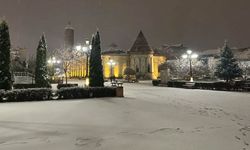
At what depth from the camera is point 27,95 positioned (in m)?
20.6

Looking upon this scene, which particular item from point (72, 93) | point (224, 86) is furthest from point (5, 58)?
point (224, 86)

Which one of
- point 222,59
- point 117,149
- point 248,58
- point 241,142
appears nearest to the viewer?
point 117,149

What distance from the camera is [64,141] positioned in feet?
26.4

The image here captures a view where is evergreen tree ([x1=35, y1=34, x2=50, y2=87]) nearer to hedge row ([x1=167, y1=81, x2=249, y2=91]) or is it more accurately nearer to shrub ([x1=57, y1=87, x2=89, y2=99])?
shrub ([x1=57, y1=87, x2=89, y2=99])

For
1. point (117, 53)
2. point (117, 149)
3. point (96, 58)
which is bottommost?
point (117, 149)

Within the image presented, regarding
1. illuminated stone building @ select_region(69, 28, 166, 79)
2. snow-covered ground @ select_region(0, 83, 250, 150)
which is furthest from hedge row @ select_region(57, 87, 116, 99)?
illuminated stone building @ select_region(69, 28, 166, 79)

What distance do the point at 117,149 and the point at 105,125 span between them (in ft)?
10.8

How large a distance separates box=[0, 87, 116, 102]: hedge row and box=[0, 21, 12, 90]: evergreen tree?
2740 millimetres

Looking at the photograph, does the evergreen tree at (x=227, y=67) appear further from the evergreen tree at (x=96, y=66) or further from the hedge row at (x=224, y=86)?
the evergreen tree at (x=96, y=66)

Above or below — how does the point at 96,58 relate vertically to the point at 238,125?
above

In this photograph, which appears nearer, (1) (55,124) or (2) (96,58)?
(1) (55,124)

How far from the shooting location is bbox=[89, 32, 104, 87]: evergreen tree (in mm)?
25219

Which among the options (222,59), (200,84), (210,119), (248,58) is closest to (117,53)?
(248,58)

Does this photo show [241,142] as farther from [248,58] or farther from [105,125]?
[248,58]
